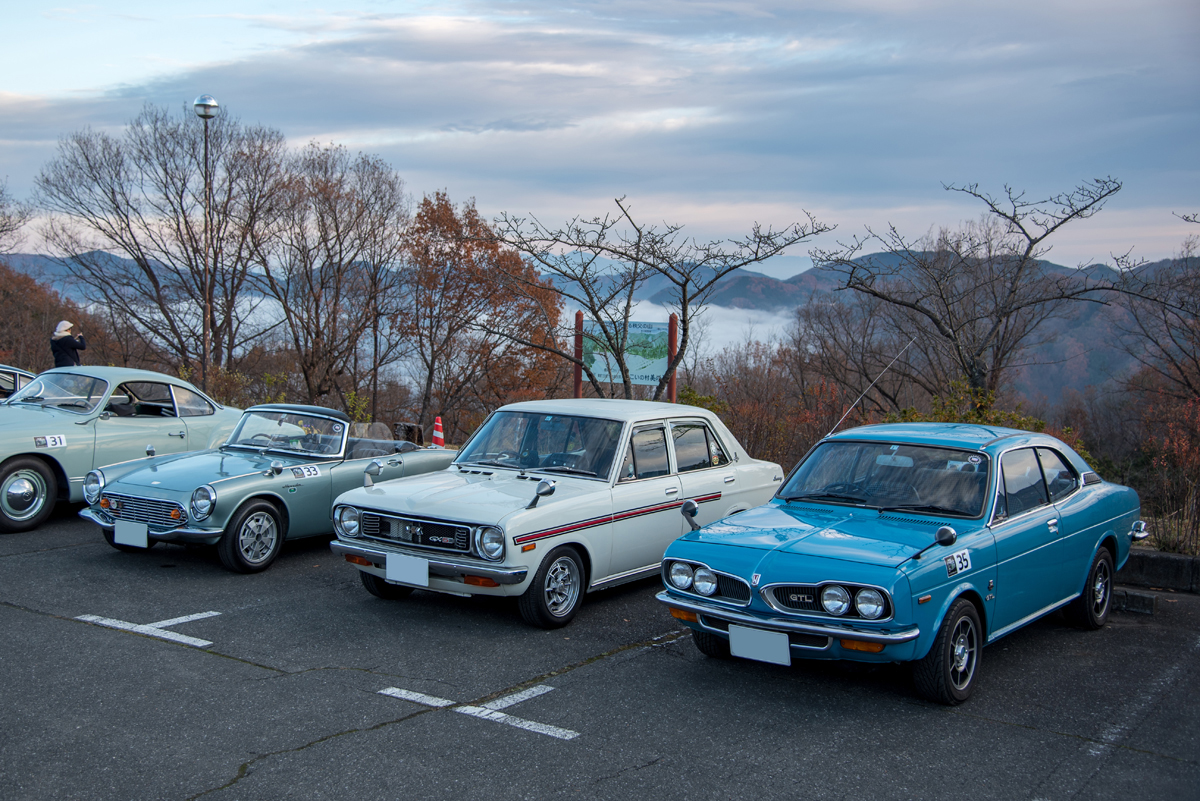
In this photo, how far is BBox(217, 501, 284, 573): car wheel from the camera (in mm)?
7086

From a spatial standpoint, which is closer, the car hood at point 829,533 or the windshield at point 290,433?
the car hood at point 829,533

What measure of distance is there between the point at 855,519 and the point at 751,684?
114cm

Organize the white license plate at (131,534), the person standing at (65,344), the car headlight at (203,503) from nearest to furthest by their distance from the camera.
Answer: the car headlight at (203,503)
the white license plate at (131,534)
the person standing at (65,344)

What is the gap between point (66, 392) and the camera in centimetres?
941

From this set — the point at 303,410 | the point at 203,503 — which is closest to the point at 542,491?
the point at 203,503

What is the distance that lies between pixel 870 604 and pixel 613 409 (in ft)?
10.3

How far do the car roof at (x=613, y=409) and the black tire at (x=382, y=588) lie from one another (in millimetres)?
1685

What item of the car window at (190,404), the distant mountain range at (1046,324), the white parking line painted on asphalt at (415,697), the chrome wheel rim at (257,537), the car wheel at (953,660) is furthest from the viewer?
the distant mountain range at (1046,324)

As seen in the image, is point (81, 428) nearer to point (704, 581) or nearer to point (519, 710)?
point (519, 710)

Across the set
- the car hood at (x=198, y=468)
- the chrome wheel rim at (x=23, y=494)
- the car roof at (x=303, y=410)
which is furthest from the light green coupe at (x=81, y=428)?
the car roof at (x=303, y=410)

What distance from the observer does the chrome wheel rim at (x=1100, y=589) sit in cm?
595

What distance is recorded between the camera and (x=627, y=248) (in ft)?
38.2

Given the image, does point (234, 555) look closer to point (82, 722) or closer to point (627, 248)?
point (82, 722)

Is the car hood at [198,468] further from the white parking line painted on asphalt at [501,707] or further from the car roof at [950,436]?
the car roof at [950,436]
